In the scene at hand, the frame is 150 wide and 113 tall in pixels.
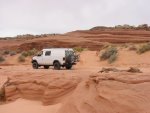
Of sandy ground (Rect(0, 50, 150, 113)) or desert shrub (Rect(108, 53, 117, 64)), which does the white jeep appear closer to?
desert shrub (Rect(108, 53, 117, 64))

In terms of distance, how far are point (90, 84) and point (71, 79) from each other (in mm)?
1711

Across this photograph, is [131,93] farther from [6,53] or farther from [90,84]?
[6,53]

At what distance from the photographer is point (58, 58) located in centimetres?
3222

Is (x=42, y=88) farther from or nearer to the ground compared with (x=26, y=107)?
farther from the ground

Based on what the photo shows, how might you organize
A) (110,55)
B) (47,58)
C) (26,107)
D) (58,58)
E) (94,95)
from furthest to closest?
(110,55) → (47,58) → (58,58) → (26,107) → (94,95)

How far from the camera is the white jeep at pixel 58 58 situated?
31.9 meters

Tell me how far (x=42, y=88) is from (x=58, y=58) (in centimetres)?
1674

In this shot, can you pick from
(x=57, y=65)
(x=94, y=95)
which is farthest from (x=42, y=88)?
(x=57, y=65)

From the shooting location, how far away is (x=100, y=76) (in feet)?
43.2

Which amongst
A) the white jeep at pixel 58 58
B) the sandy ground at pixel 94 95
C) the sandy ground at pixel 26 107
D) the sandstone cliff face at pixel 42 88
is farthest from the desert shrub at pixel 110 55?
the sandy ground at pixel 26 107

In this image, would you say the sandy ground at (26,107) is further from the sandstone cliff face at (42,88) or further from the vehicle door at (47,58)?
the vehicle door at (47,58)

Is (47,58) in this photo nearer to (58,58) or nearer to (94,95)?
(58,58)

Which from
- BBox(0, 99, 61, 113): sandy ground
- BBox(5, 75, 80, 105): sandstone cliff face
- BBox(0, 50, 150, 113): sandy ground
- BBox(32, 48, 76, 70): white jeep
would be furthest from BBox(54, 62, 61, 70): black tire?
BBox(0, 99, 61, 113): sandy ground

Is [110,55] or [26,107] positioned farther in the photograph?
[110,55]
